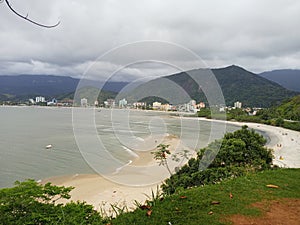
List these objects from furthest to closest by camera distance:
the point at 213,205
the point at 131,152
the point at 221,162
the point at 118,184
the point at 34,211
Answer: the point at 131,152 < the point at 118,184 < the point at 221,162 < the point at 34,211 < the point at 213,205

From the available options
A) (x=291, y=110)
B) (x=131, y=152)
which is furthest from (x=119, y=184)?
(x=291, y=110)

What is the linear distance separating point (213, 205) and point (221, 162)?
5457mm

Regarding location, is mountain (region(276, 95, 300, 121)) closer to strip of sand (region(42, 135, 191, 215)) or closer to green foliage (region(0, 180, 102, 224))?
strip of sand (region(42, 135, 191, 215))

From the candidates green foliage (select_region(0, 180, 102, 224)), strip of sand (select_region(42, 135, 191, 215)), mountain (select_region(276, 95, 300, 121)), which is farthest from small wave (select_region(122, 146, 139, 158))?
mountain (select_region(276, 95, 300, 121))

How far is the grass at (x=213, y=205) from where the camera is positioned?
9.80 feet

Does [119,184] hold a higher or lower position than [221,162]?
lower

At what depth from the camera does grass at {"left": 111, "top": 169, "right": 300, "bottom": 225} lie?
2986 millimetres

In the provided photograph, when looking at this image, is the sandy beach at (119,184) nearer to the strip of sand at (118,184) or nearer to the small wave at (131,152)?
the strip of sand at (118,184)

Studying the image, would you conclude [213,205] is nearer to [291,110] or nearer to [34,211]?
[34,211]

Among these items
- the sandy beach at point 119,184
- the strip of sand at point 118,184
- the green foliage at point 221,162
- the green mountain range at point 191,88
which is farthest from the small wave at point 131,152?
the green foliage at point 221,162

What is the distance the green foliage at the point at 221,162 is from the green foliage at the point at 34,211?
4345mm

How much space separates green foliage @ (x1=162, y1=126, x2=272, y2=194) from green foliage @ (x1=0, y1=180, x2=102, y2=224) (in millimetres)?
4345

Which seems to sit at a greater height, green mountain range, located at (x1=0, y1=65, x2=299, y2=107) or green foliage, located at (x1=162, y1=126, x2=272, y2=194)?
green mountain range, located at (x1=0, y1=65, x2=299, y2=107)

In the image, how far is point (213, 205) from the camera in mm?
3369
